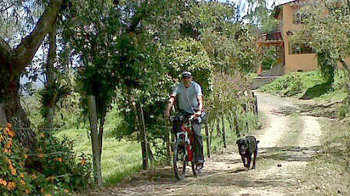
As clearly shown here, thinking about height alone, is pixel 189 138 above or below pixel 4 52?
below

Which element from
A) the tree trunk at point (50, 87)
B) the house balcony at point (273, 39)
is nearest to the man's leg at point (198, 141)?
the tree trunk at point (50, 87)

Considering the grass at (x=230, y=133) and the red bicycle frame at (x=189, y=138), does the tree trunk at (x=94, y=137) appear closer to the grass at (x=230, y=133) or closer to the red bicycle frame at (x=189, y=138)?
the red bicycle frame at (x=189, y=138)

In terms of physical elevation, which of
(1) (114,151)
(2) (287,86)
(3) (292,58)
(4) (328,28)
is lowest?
(1) (114,151)

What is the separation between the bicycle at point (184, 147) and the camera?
350 inches

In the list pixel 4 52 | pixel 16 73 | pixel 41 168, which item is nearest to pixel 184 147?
pixel 41 168

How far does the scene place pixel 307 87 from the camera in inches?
1565

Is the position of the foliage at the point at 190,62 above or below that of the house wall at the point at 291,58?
below

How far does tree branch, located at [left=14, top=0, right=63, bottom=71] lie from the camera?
727cm

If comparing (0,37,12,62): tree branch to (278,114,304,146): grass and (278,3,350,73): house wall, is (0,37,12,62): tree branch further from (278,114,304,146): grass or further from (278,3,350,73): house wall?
(278,3,350,73): house wall

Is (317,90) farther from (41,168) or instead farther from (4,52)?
(4,52)

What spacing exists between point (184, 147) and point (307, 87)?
106 ft

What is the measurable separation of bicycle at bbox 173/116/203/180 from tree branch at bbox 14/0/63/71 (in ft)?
9.37

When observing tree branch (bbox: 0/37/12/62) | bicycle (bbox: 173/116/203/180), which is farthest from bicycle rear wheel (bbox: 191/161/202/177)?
tree branch (bbox: 0/37/12/62)

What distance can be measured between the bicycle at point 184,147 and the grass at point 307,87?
2579 cm
